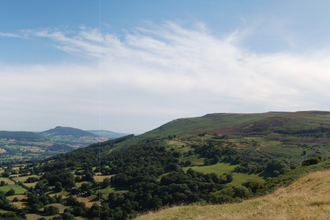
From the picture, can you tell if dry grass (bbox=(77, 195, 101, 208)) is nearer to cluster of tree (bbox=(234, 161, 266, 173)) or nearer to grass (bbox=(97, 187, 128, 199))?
grass (bbox=(97, 187, 128, 199))

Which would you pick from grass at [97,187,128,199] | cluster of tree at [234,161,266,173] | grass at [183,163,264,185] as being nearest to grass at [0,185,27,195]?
grass at [97,187,128,199]

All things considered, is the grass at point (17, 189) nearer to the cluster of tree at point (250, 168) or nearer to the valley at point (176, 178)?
the valley at point (176, 178)

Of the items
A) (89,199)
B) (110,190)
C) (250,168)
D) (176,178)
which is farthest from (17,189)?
(250,168)

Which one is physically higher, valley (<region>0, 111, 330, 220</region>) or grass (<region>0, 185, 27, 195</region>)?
valley (<region>0, 111, 330, 220</region>)

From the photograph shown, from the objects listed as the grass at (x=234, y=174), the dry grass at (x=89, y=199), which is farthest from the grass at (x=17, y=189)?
the grass at (x=234, y=174)

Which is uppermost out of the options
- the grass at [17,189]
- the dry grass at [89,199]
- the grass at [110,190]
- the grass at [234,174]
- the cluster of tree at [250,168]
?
the cluster of tree at [250,168]

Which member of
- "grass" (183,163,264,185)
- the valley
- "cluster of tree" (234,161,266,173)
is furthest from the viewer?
"cluster of tree" (234,161,266,173)

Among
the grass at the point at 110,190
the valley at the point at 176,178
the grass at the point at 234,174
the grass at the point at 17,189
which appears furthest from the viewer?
the grass at the point at 17,189

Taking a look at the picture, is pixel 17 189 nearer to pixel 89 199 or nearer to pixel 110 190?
pixel 89 199

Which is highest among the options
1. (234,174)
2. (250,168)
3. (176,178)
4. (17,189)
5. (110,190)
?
(250,168)

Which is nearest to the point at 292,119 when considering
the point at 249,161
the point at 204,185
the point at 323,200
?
the point at 249,161

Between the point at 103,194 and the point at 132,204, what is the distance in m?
21.9

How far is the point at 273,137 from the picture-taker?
122875mm

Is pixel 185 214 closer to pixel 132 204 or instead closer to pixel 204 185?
pixel 204 185
